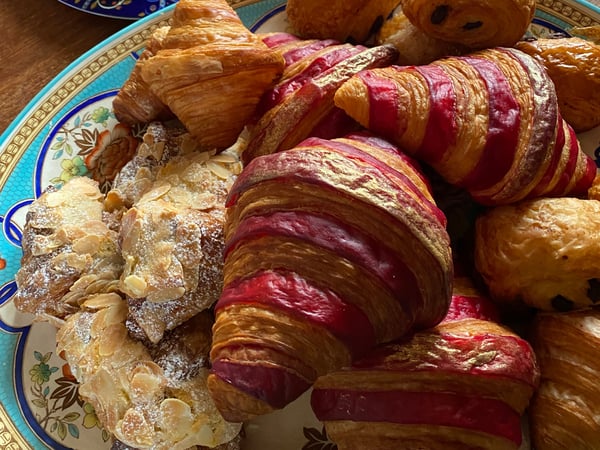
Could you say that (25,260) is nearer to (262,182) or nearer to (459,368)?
(262,182)

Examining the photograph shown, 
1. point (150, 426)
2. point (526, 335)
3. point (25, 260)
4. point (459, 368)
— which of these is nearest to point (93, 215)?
point (25, 260)

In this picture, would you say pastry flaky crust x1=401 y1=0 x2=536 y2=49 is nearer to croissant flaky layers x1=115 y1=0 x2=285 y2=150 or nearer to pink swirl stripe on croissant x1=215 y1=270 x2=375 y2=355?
croissant flaky layers x1=115 y1=0 x2=285 y2=150

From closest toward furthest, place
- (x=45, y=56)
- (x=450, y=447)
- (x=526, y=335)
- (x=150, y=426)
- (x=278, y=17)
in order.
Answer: (x=450, y=447) < (x=150, y=426) < (x=526, y=335) < (x=278, y=17) < (x=45, y=56)

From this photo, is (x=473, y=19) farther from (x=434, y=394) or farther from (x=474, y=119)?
(x=434, y=394)

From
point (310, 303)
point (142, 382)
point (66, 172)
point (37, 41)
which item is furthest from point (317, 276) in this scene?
point (37, 41)

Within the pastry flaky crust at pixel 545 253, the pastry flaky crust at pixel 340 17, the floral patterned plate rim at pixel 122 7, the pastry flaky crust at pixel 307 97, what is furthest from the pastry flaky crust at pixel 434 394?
the floral patterned plate rim at pixel 122 7

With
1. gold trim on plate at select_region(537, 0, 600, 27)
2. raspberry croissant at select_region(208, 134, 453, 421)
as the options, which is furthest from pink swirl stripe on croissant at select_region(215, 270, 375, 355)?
gold trim on plate at select_region(537, 0, 600, 27)
